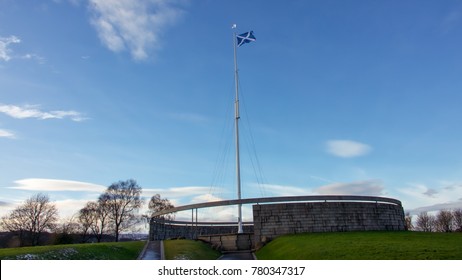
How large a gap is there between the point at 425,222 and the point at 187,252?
282ft

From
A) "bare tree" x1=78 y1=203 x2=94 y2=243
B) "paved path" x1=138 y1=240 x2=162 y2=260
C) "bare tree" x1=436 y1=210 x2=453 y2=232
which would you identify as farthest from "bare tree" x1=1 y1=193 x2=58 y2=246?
"bare tree" x1=436 y1=210 x2=453 y2=232

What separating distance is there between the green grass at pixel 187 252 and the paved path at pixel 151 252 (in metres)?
A: 0.64

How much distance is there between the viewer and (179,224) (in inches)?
1758

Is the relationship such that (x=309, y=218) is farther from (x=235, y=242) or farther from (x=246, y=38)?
(x=246, y=38)

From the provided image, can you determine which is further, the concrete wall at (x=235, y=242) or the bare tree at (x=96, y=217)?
the bare tree at (x=96, y=217)

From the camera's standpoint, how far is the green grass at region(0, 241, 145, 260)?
66.4ft

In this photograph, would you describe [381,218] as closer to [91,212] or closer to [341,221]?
[341,221]

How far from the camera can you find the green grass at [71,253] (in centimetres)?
2023

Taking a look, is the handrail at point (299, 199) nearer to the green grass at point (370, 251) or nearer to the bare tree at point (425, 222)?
the green grass at point (370, 251)

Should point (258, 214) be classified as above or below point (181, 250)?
above

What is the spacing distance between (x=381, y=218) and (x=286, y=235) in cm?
902

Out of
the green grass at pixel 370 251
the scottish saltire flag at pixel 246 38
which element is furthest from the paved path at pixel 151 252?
the scottish saltire flag at pixel 246 38
